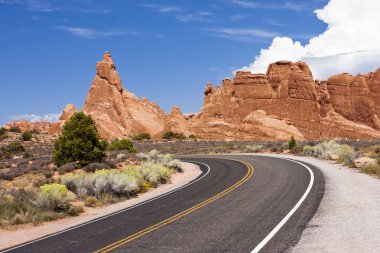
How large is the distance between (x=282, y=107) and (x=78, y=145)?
80593mm

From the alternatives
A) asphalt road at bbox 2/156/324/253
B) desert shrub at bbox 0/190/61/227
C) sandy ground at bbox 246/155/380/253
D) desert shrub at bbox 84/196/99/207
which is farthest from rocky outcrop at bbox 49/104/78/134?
sandy ground at bbox 246/155/380/253

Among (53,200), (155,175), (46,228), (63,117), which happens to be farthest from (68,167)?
(63,117)

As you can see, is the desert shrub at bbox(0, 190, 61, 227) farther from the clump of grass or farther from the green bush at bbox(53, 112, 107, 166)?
the clump of grass

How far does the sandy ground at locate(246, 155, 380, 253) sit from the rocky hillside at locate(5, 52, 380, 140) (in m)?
Answer: 82.5

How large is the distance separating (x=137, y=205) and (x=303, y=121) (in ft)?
309

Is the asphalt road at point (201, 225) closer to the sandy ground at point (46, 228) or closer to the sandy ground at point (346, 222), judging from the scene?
the sandy ground at point (346, 222)

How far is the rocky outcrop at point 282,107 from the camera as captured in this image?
103562mm

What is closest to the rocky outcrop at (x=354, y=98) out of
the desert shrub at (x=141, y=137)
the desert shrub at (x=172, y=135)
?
the desert shrub at (x=172, y=135)

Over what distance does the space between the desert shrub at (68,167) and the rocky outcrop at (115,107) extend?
75.1 meters

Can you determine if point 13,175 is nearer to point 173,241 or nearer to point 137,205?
point 137,205

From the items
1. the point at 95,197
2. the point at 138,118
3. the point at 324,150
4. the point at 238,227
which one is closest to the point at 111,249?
the point at 238,227

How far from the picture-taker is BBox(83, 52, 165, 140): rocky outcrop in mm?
111688

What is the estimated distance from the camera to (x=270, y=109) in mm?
106812

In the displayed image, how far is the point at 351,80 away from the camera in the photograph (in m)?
114
